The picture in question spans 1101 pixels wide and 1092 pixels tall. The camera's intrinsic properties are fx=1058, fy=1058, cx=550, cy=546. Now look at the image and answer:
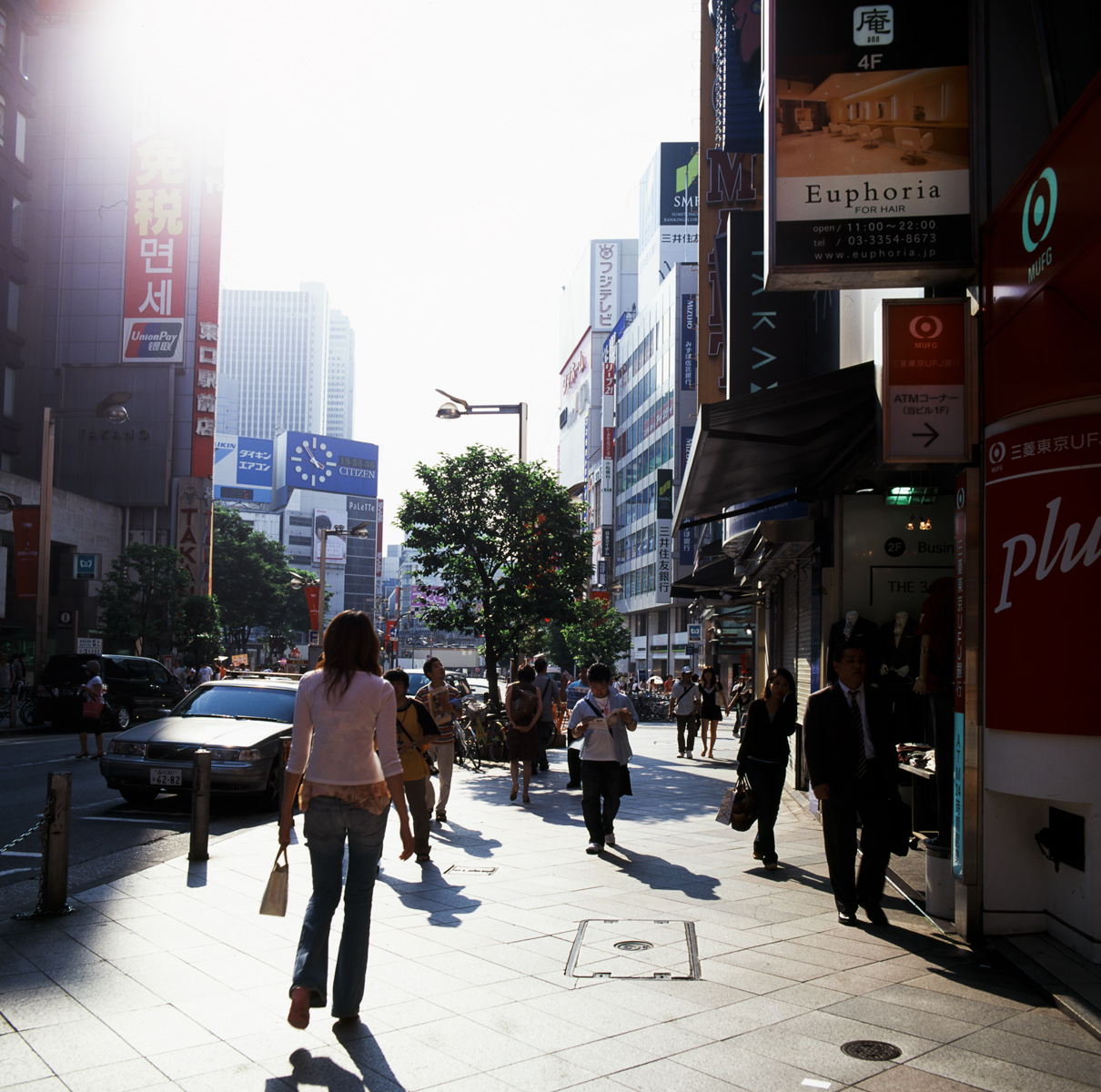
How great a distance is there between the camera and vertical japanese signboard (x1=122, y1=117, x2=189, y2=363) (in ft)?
193

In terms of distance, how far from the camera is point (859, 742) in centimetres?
691

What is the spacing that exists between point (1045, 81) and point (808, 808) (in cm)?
877

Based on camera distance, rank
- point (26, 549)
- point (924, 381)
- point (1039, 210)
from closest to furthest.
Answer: point (1039, 210) → point (924, 381) → point (26, 549)

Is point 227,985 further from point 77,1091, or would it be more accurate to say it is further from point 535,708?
point 535,708

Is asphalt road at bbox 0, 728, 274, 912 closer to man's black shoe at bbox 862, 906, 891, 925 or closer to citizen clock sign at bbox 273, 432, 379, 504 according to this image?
man's black shoe at bbox 862, 906, 891, 925

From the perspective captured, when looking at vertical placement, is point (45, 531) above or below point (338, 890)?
above

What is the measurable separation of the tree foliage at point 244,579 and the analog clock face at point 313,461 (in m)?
68.5

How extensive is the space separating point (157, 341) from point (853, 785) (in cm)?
5994

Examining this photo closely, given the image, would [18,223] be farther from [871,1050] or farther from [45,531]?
[871,1050]

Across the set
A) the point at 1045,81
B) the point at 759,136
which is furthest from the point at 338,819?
the point at 759,136

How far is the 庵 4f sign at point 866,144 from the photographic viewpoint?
23.0 ft

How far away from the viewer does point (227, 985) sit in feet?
17.4

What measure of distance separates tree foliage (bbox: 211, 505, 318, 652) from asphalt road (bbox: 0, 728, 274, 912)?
5649 centimetres

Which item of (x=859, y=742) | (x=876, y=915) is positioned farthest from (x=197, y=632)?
(x=876, y=915)
